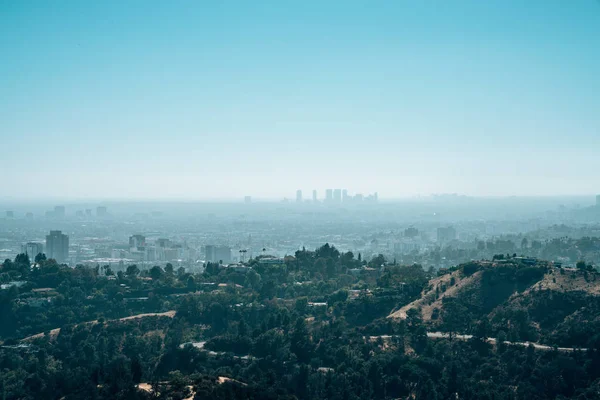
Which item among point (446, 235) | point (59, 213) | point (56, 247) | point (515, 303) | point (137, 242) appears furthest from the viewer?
point (59, 213)

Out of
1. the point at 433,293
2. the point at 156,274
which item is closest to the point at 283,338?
the point at 433,293

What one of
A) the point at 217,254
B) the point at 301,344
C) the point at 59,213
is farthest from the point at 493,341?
the point at 59,213

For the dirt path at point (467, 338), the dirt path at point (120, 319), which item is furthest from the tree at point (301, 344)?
the dirt path at point (120, 319)

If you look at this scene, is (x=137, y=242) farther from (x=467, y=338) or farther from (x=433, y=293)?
(x=467, y=338)

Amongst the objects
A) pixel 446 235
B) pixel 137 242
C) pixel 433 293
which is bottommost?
pixel 137 242

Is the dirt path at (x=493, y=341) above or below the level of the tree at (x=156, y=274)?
below

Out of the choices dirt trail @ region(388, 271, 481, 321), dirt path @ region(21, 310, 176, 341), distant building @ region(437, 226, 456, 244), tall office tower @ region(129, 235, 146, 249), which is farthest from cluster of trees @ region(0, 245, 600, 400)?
distant building @ region(437, 226, 456, 244)

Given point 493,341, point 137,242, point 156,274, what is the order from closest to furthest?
point 493,341 < point 156,274 < point 137,242

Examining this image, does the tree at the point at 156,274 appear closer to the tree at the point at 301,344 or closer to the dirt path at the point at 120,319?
the dirt path at the point at 120,319

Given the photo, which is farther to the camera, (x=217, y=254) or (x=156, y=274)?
(x=217, y=254)

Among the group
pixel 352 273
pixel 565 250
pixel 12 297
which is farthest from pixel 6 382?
pixel 565 250

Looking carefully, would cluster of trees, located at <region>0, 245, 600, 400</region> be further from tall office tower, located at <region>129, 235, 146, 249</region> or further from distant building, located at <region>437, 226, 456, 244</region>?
distant building, located at <region>437, 226, 456, 244</region>

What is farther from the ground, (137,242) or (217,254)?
(137,242)
